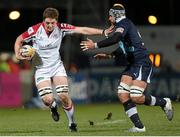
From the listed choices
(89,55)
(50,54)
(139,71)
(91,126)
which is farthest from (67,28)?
(89,55)

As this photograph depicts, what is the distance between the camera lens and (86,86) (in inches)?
1163

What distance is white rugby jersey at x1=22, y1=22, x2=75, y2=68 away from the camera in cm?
1593

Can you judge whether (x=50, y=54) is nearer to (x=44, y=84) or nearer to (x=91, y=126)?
(x=44, y=84)

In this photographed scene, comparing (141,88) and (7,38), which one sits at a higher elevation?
(141,88)

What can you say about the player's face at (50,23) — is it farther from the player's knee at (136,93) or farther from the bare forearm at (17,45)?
the player's knee at (136,93)

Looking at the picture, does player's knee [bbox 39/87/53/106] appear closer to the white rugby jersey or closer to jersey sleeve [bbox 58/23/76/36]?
the white rugby jersey

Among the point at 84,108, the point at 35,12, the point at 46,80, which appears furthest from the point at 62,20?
the point at 46,80

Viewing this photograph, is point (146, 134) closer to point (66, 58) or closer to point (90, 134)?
point (90, 134)

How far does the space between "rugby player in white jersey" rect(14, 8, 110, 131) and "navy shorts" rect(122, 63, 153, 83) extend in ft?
3.06

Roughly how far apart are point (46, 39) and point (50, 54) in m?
0.35

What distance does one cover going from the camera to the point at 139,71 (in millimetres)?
15492

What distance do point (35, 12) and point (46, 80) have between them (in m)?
Answer: 27.2

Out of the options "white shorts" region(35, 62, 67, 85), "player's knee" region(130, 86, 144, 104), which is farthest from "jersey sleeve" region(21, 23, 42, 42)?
"player's knee" region(130, 86, 144, 104)

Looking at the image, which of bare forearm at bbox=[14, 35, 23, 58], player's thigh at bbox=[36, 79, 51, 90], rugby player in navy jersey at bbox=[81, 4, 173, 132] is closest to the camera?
rugby player in navy jersey at bbox=[81, 4, 173, 132]
